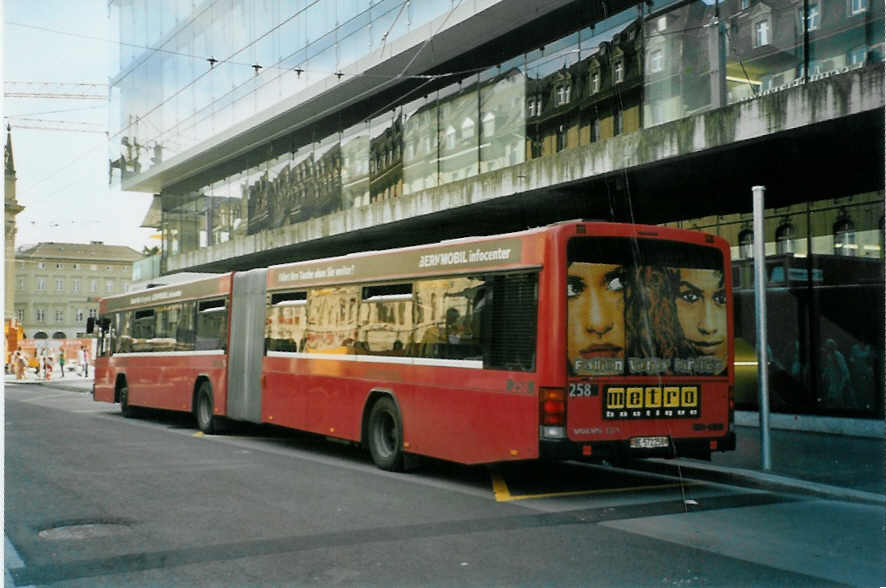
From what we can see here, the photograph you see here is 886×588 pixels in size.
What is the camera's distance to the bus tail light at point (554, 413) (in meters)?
9.71

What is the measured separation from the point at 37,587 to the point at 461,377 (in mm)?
5570

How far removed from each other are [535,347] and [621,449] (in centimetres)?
140

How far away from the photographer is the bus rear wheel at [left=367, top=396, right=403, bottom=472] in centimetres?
1212

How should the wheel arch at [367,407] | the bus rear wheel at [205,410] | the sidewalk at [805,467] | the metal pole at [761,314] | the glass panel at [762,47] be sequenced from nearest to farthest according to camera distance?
the sidewalk at [805,467], the metal pole at [761,314], the wheel arch at [367,407], the glass panel at [762,47], the bus rear wheel at [205,410]

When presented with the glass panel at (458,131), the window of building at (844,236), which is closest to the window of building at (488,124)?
the glass panel at (458,131)

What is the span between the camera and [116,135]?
4019 cm

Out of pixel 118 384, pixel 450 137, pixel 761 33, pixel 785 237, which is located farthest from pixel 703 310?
pixel 118 384

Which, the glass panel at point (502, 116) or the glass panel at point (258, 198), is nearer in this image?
the glass panel at point (502, 116)

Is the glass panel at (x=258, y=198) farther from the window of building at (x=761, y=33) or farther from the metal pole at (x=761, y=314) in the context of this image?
the metal pole at (x=761, y=314)

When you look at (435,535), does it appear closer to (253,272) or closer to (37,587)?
(37,587)

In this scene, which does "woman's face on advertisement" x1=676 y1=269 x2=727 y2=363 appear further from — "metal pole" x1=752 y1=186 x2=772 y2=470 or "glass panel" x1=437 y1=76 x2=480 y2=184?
"glass panel" x1=437 y1=76 x2=480 y2=184

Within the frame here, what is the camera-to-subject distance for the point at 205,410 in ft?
59.8

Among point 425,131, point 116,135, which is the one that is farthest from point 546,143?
point 116,135

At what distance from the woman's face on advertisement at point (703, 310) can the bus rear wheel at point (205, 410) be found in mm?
10110
